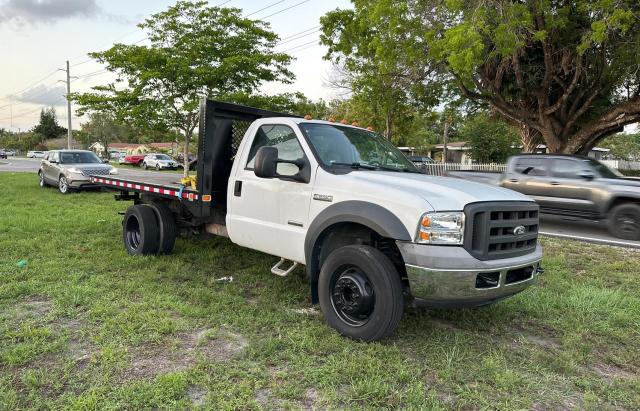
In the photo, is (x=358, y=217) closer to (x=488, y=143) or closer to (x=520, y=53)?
(x=520, y=53)

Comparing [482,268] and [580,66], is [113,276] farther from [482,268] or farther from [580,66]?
[580,66]

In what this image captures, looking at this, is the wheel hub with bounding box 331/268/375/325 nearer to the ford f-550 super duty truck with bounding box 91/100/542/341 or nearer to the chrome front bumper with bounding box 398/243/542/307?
the ford f-550 super duty truck with bounding box 91/100/542/341

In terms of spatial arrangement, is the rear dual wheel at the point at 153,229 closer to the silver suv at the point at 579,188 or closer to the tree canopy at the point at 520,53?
the silver suv at the point at 579,188

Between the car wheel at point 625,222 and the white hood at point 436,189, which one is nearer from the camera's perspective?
the white hood at point 436,189

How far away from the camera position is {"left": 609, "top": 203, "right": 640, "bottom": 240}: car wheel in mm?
8867

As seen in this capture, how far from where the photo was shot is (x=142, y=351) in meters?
3.59

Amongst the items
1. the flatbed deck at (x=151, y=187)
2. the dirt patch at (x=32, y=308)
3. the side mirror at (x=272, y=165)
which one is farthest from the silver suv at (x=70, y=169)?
the side mirror at (x=272, y=165)

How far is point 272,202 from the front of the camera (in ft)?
15.4

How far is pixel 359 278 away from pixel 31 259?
4.81m

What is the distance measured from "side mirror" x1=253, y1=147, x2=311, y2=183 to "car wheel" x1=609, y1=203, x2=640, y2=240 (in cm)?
769

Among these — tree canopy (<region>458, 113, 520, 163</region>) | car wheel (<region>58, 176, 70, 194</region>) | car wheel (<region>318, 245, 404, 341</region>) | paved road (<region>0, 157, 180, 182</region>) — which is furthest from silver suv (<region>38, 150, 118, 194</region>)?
tree canopy (<region>458, 113, 520, 163</region>)

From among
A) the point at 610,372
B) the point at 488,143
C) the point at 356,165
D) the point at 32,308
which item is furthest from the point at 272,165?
the point at 488,143

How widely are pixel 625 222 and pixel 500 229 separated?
6923mm

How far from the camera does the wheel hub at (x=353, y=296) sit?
377 centimetres
